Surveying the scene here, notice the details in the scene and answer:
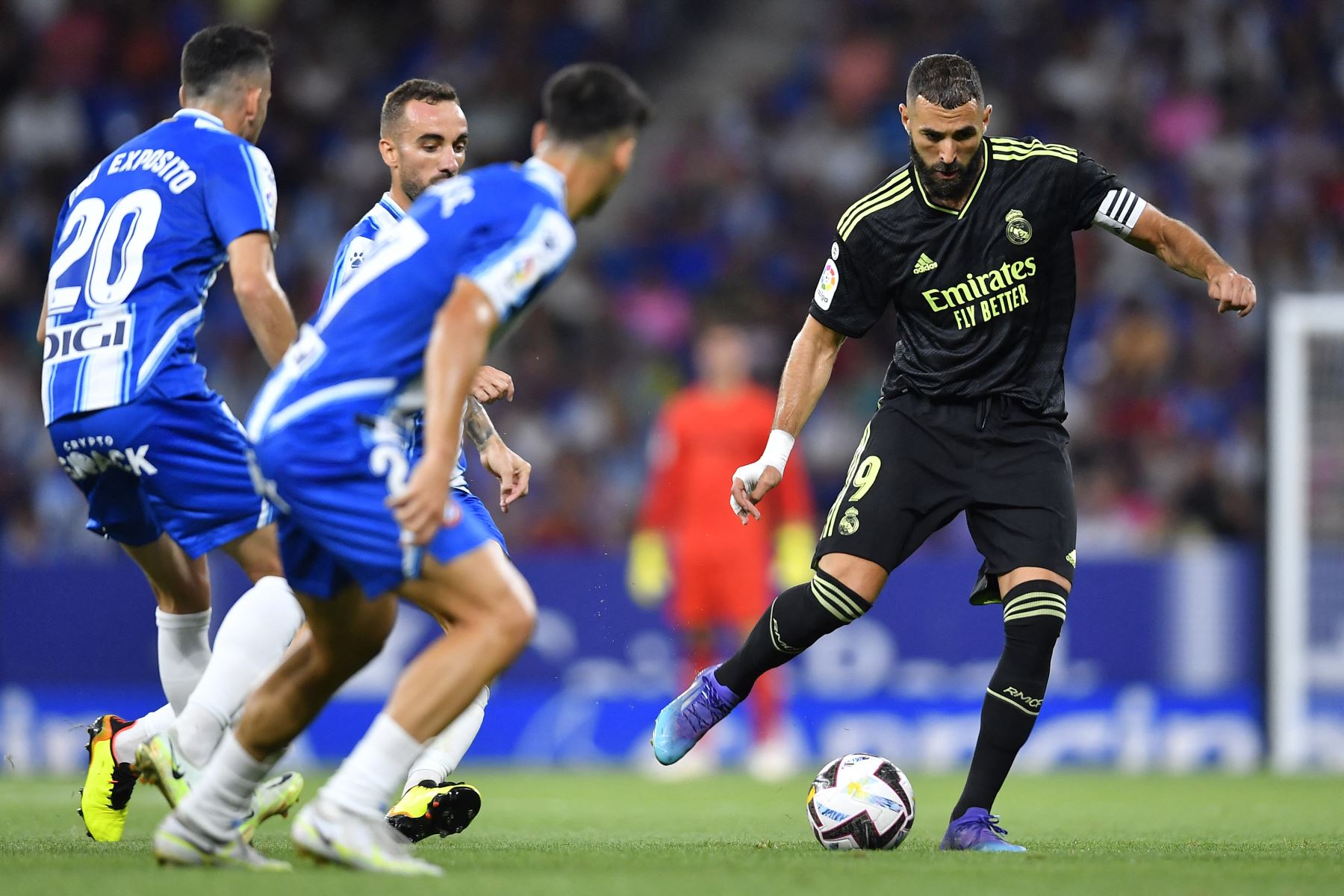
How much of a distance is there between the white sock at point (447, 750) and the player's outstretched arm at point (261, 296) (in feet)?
4.53

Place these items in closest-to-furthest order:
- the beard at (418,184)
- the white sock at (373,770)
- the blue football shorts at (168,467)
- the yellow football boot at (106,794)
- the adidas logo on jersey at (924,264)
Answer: the white sock at (373,770)
the blue football shorts at (168,467)
the yellow football boot at (106,794)
the adidas logo on jersey at (924,264)
the beard at (418,184)

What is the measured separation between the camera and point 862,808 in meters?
5.70

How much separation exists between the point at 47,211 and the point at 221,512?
10.4 metres

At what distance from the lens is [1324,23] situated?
15945 millimetres

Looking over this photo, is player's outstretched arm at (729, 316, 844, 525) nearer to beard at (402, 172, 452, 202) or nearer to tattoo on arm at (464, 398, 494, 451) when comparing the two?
tattoo on arm at (464, 398, 494, 451)

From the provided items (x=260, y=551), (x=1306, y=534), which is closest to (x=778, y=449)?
(x=260, y=551)

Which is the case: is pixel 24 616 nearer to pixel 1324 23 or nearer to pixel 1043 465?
pixel 1043 465

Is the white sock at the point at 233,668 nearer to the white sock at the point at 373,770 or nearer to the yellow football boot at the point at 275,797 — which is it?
the yellow football boot at the point at 275,797

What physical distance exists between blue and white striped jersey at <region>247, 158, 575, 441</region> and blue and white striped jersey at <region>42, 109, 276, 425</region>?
3.34 ft

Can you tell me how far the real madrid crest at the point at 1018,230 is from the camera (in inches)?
234

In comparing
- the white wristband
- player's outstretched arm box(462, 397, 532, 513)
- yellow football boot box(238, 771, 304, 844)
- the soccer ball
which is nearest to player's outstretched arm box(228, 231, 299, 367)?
player's outstretched arm box(462, 397, 532, 513)

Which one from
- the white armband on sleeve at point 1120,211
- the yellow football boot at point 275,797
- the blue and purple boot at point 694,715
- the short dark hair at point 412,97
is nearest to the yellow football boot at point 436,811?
the yellow football boot at point 275,797

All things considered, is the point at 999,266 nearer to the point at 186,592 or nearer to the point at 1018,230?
the point at 1018,230

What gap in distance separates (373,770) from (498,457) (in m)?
1.90
